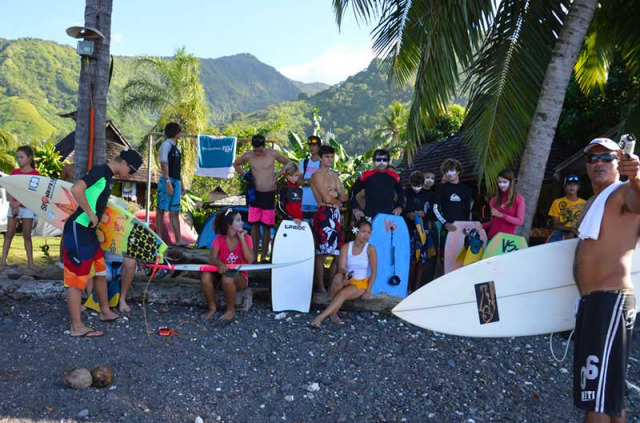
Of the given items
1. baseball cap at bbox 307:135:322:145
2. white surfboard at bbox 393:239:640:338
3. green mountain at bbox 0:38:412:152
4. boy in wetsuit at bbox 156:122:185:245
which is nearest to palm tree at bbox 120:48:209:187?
green mountain at bbox 0:38:412:152

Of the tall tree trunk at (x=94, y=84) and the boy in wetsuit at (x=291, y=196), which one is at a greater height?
the tall tree trunk at (x=94, y=84)

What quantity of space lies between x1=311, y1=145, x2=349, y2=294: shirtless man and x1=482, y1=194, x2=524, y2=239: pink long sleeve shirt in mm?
1832

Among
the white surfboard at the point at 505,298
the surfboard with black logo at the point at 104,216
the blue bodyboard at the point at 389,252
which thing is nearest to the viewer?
the white surfboard at the point at 505,298

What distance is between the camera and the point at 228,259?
18.5 ft

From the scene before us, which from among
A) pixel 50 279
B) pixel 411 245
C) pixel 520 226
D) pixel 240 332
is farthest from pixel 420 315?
pixel 50 279

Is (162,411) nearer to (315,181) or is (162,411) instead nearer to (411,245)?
(315,181)

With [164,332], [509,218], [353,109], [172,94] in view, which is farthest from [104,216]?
[353,109]

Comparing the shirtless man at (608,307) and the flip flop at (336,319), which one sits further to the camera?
the flip flop at (336,319)

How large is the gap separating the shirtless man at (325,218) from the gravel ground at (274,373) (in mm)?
834

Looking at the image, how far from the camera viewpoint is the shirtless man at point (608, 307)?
299cm

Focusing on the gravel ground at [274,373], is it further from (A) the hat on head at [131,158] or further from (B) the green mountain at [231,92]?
(B) the green mountain at [231,92]

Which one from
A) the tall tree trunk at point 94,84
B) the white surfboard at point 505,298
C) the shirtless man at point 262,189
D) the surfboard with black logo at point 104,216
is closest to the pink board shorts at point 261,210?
the shirtless man at point 262,189

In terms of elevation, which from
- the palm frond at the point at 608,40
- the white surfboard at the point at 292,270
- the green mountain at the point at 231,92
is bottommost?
the white surfboard at the point at 292,270

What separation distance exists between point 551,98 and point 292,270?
12.4 feet
